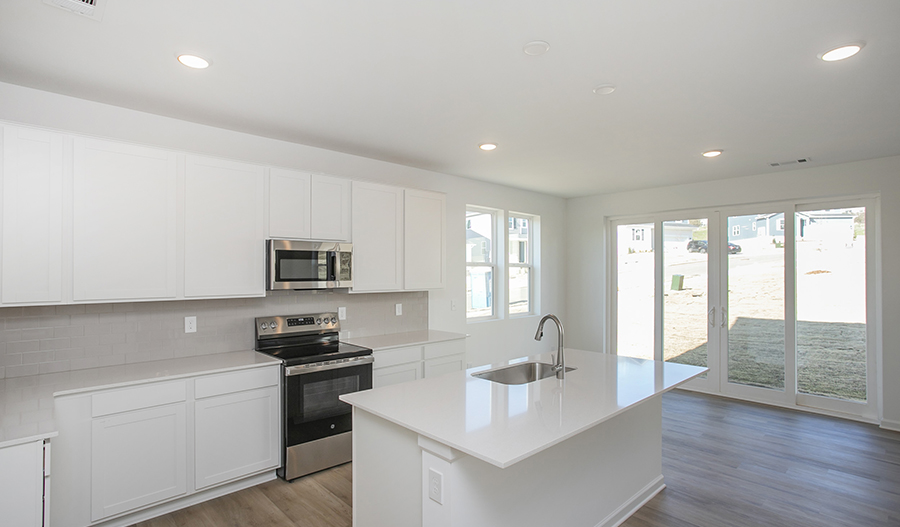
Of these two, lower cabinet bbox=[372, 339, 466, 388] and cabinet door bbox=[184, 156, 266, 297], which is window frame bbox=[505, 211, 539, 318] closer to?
lower cabinet bbox=[372, 339, 466, 388]

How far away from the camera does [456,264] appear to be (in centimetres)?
507

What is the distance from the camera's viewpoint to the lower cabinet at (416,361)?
11.9 feet

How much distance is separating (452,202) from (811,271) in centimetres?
379

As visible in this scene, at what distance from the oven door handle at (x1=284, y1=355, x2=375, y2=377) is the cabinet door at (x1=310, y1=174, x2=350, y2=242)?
982 millimetres

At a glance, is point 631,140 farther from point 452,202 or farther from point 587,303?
point 587,303

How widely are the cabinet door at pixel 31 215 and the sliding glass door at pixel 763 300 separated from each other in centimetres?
579

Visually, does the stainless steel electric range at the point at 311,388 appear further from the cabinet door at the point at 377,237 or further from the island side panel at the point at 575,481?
the island side panel at the point at 575,481

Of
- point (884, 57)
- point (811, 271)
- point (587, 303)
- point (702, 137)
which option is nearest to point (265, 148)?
point (702, 137)

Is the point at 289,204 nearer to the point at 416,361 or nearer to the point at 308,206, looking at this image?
the point at 308,206

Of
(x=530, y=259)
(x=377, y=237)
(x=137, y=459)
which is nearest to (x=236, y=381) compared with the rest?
(x=137, y=459)

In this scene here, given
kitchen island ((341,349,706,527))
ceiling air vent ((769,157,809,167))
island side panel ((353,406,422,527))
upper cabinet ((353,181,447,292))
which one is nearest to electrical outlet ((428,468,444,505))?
kitchen island ((341,349,706,527))

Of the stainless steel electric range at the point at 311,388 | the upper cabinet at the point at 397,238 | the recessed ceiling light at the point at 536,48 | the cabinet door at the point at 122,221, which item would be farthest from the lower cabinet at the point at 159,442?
the recessed ceiling light at the point at 536,48

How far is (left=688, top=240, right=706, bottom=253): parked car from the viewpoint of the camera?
5449 mm

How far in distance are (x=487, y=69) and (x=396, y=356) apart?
2.32 meters
